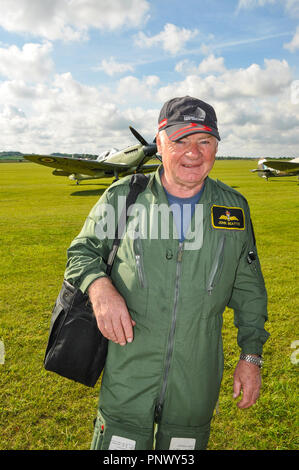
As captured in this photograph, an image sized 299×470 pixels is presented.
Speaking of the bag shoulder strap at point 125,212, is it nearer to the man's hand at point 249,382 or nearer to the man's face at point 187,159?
the man's face at point 187,159

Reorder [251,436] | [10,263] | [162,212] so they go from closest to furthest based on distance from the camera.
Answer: [162,212]
[251,436]
[10,263]

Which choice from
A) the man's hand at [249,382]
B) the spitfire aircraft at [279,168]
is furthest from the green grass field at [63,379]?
the spitfire aircraft at [279,168]

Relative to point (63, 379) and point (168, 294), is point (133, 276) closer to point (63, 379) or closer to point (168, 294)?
point (168, 294)

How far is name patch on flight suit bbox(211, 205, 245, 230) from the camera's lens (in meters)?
1.67

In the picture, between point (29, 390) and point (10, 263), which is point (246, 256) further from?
point (10, 263)

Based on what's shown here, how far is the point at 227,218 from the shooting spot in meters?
1.69

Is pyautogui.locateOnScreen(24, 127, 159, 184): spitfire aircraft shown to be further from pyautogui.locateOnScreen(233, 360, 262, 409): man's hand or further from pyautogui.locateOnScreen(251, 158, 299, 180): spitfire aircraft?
pyautogui.locateOnScreen(233, 360, 262, 409): man's hand

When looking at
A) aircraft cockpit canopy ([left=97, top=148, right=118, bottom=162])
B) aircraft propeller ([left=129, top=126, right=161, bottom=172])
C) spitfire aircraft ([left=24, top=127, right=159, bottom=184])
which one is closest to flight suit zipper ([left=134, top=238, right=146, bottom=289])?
spitfire aircraft ([left=24, top=127, right=159, bottom=184])

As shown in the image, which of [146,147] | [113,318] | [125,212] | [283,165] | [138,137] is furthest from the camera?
[283,165]

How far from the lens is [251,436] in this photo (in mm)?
2682

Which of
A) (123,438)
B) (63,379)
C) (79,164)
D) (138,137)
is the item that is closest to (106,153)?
(79,164)

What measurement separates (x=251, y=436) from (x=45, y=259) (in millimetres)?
5971

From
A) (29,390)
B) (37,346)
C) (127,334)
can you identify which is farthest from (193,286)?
(37,346)

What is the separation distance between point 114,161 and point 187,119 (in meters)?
22.5
